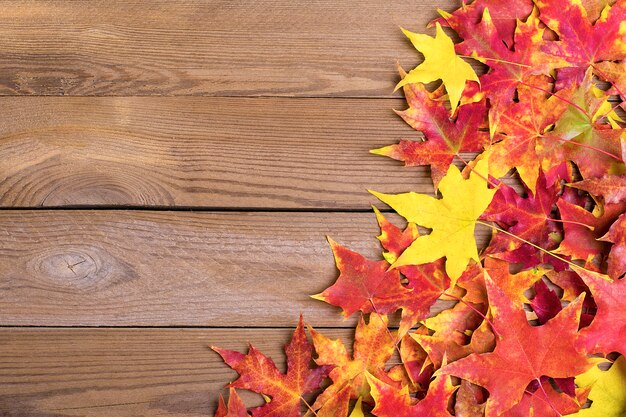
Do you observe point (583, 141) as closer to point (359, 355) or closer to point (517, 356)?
point (517, 356)

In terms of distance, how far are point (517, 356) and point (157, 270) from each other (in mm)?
584

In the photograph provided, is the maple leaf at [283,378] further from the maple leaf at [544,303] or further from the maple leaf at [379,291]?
Result: the maple leaf at [544,303]

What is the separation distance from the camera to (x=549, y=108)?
1009 millimetres

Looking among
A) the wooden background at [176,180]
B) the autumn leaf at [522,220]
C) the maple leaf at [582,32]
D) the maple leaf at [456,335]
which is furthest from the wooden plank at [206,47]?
the maple leaf at [456,335]

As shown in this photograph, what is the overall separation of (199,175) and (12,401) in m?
0.48

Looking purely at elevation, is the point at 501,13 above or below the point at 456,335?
above

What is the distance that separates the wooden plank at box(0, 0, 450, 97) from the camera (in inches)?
41.2

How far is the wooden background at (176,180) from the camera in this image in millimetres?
1022

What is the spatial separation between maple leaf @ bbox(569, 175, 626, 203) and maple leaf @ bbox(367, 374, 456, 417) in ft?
1.24

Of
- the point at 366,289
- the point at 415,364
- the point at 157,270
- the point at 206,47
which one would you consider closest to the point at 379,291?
the point at 366,289

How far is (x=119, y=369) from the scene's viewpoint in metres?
1.02

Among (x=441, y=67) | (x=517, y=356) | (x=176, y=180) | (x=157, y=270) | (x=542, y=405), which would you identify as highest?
(x=441, y=67)

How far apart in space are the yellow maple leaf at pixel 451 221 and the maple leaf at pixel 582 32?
253 millimetres

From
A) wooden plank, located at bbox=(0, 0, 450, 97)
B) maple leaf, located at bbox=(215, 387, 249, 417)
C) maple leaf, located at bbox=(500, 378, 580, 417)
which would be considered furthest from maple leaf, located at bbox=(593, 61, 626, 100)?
maple leaf, located at bbox=(215, 387, 249, 417)
